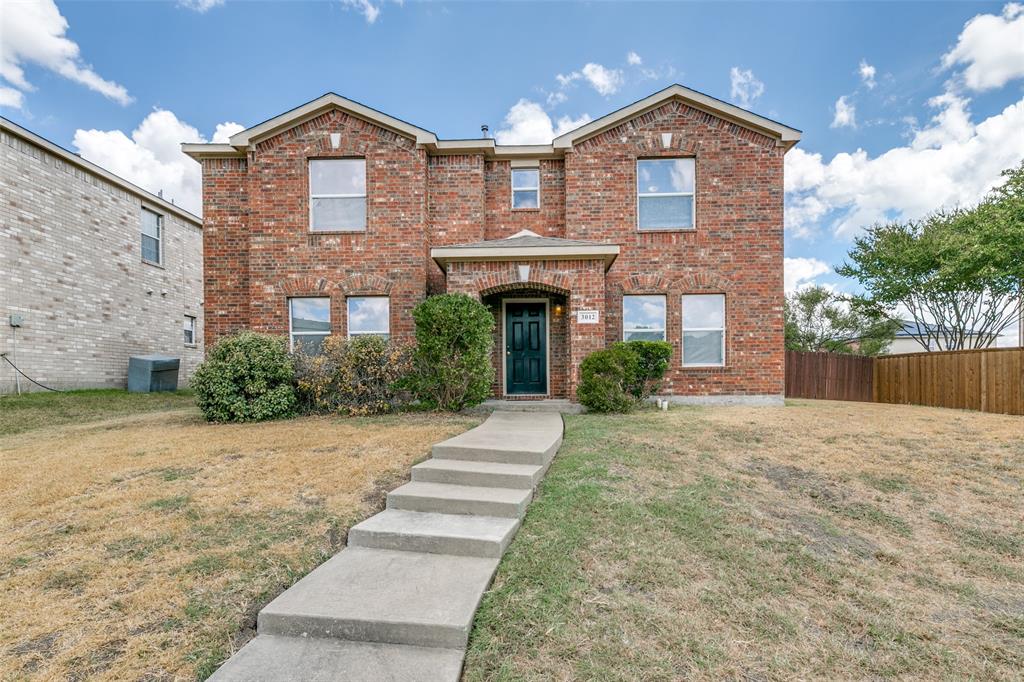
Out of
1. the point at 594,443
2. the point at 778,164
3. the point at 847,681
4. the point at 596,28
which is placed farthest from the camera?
the point at 596,28

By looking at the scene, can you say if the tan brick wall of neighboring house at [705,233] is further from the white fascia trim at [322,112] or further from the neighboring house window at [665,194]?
the white fascia trim at [322,112]

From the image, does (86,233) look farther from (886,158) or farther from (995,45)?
(886,158)

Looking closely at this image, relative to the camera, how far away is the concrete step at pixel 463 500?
12.7ft

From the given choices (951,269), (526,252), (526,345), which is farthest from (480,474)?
(951,269)

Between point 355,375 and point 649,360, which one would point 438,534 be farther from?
point 649,360

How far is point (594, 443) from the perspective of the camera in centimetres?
601

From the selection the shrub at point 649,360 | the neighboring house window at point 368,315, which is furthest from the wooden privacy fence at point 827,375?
the neighboring house window at point 368,315

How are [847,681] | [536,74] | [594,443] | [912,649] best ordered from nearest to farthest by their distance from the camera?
1. [847,681]
2. [912,649]
3. [594,443]
4. [536,74]

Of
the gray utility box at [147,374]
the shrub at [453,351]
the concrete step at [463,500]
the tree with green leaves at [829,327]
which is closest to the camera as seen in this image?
the concrete step at [463,500]

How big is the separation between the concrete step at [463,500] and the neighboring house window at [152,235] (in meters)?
16.0

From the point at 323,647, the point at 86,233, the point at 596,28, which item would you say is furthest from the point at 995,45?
the point at 86,233

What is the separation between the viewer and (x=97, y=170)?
13086 millimetres

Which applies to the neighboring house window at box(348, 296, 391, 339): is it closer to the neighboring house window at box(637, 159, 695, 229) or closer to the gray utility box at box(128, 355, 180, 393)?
the neighboring house window at box(637, 159, 695, 229)

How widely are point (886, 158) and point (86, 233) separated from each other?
27283mm
